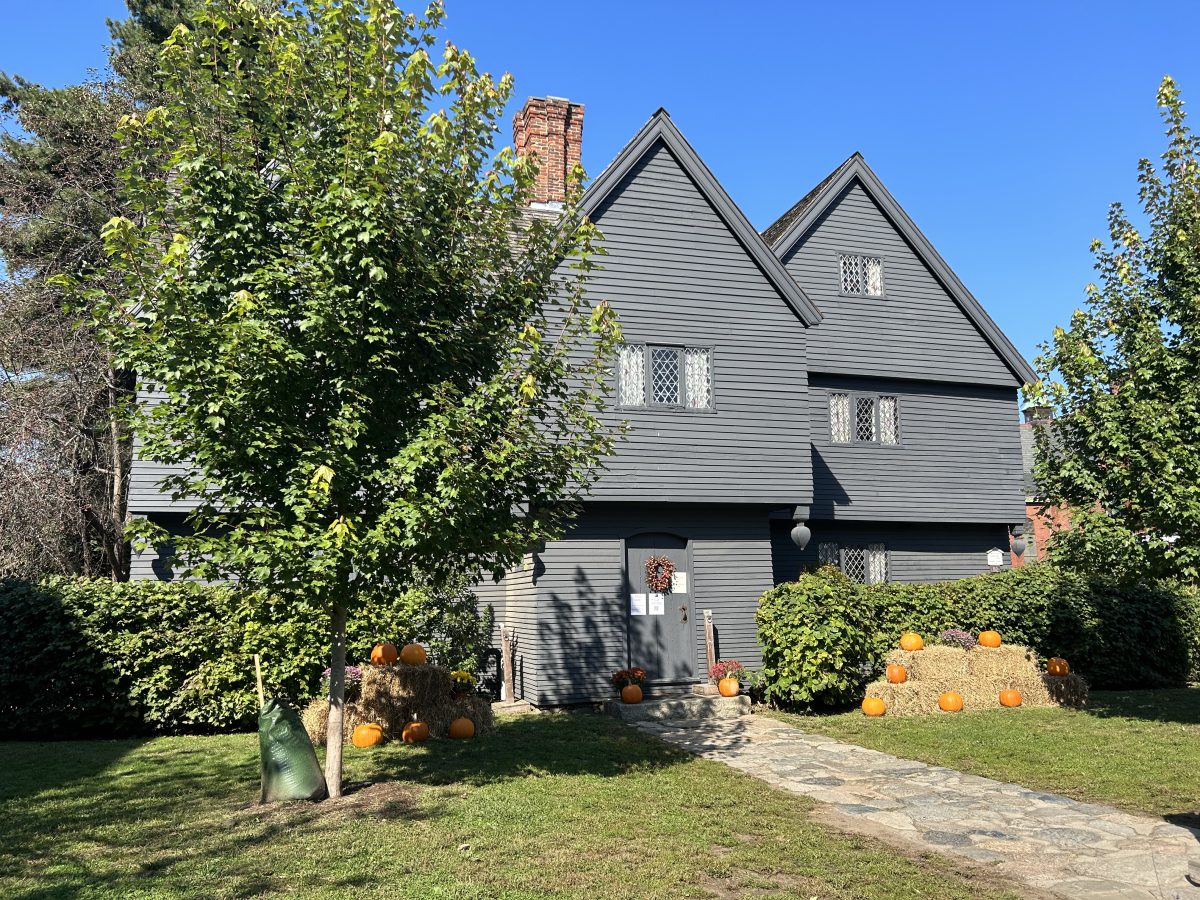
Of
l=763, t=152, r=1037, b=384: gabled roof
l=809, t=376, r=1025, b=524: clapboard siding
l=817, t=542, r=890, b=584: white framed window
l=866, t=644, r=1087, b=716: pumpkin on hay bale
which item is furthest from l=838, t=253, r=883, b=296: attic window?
l=866, t=644, r=1087, b=716: pumpkin on hay bale

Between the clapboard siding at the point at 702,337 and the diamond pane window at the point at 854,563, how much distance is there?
3.90 metres

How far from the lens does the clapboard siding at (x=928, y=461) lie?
20.1m

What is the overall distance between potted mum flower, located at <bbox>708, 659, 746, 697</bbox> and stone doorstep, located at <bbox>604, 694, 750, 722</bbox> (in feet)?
0.64

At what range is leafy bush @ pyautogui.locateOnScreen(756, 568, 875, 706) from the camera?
14602mm

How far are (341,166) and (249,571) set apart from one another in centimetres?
405

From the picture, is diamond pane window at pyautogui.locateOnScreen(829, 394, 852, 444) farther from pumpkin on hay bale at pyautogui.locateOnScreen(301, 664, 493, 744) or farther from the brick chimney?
pumpkin on hay bale at pyautogui.locateOnScreen(301, 664, 493, 744)

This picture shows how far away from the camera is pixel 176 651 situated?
13375 mm

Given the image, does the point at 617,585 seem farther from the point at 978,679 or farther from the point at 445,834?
the point at 445,834

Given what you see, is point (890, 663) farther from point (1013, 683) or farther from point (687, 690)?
point (687, 690)

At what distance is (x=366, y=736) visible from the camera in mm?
11781

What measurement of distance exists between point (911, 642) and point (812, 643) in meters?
2.43

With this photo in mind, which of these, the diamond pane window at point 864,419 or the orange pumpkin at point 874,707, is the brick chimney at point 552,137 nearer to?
the diamond pane window at point 864,419

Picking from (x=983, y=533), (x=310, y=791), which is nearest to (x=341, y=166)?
(x=310, y=791)

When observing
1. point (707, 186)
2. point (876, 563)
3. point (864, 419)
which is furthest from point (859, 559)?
point (707, 186)
